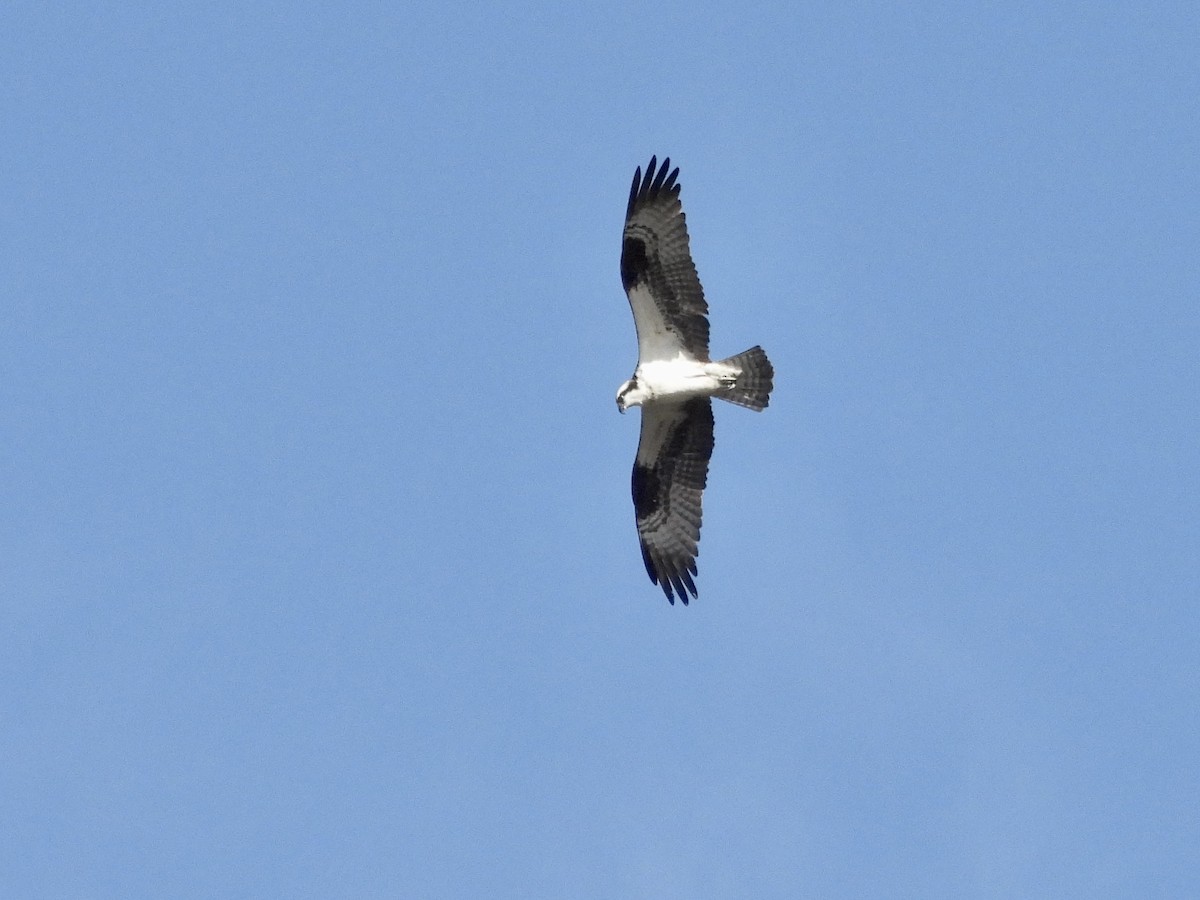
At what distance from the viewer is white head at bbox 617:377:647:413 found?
21.6 meters

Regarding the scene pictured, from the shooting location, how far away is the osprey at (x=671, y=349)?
21.3m

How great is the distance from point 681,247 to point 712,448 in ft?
7.65

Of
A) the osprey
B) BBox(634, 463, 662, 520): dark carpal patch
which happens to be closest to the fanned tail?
the osprey

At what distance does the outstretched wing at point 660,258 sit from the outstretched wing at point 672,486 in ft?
3.44

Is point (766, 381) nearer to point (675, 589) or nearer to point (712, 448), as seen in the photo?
point (712, 448)

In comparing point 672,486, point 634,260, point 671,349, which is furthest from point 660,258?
point 672,486

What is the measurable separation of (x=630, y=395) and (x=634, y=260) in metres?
1.35

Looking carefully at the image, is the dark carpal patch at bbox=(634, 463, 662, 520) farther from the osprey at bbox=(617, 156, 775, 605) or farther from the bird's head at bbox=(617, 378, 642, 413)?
the bird's head at bbox=(617, 378, 642, 413)

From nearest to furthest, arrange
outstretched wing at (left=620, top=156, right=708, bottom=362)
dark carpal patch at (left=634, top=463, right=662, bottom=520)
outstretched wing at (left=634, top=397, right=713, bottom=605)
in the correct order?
outstretched wing at (left=620, top=156, right=708, bottom=362) < outstretched wing at (left=634, top=397, right=713, bottom=605) < dark carpal patch at (left=634, top=463, right=662, bottom=520)

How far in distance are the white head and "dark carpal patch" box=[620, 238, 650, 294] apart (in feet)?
3.34

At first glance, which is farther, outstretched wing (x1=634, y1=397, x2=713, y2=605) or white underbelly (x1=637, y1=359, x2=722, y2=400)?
A: outstretched wing (x1=634, y1=397, x2=713, y2=605)

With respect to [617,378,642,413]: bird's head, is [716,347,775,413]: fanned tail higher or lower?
higher

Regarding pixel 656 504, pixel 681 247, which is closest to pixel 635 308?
pixel 681 247

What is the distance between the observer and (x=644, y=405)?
2188 centimetres
